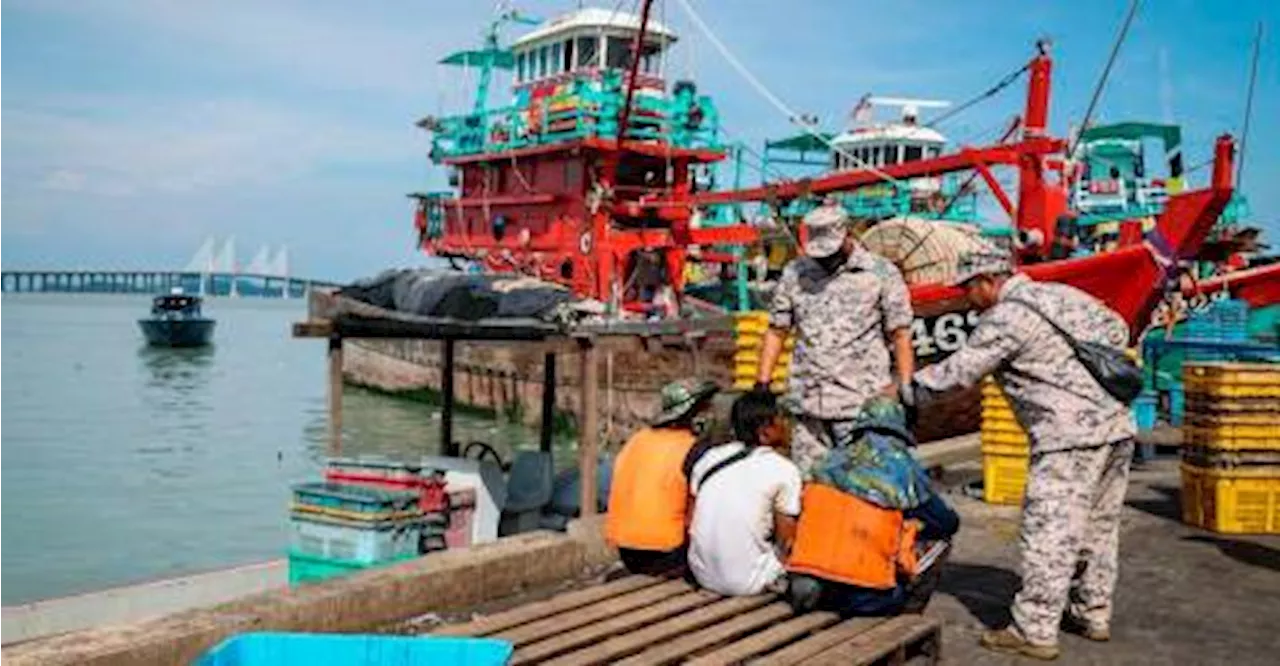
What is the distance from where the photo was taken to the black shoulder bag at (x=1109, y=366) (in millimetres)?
4738

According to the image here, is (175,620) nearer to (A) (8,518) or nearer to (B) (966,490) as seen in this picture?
(B) (966,490)

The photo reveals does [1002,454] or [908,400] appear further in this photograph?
[1002,454]

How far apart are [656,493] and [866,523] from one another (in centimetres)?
103

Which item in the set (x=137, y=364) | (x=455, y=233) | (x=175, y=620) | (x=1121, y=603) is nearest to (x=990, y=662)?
(x=1121, y=603)

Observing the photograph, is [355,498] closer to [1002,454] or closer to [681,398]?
[681,398]

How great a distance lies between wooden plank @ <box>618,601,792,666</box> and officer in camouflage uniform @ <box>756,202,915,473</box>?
1.21 metres

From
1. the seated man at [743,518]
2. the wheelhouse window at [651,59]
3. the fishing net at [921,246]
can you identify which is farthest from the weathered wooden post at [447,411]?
the wheelhouse window at [651,59]

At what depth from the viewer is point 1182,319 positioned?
17719mm

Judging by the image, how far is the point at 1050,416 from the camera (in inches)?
191

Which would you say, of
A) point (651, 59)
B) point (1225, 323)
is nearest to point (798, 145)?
point (651, 59)

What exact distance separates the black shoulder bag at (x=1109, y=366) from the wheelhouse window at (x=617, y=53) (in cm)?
2480

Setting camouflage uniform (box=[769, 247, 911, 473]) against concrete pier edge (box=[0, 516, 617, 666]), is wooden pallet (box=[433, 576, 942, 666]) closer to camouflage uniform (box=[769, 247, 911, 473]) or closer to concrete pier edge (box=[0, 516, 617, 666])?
camouflage uniform (box=[769, 247, 911, 473])

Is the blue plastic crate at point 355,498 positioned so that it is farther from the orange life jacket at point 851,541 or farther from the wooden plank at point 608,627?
the orange life jacket at point 851,541

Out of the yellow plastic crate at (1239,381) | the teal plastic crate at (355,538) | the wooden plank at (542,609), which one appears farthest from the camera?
the yellow plastic crate at (1239,381)
